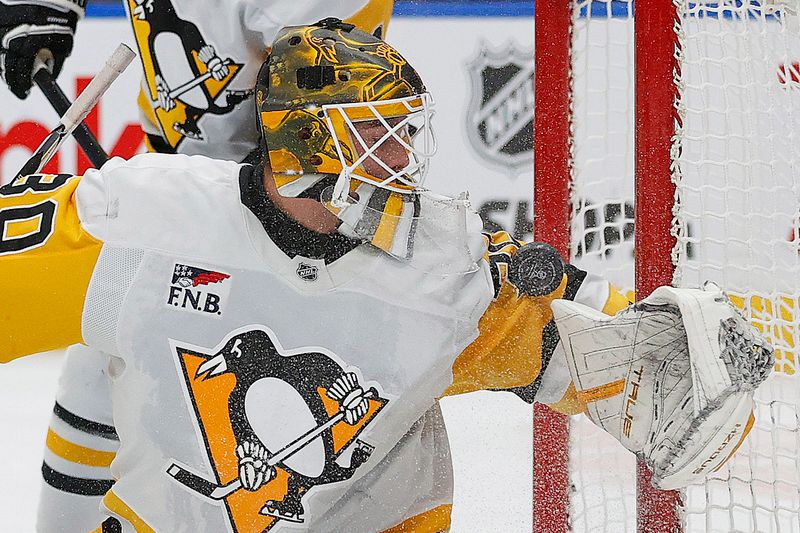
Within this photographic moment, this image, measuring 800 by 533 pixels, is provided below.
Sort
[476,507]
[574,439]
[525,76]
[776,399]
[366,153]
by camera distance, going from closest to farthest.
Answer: [366,153]
[776,399]
[574,439]
[476,507]
[525,76]

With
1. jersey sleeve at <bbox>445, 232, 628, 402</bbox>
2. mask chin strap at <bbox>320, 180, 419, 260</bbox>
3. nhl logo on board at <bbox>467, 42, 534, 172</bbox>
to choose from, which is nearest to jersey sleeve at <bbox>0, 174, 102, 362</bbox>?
mask chin strap at <bbox>320, 180, 419, 260</bbox>

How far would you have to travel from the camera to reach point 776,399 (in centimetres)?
213

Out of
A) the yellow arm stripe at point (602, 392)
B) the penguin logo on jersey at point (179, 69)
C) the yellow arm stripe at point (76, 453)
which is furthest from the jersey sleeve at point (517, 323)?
the yellow arm stripe at point (76, 453)

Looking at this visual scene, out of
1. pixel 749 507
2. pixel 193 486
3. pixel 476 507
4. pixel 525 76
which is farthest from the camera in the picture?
pixel 525 76

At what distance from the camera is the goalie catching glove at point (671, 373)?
62.5 inches

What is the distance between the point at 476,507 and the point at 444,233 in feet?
3.67

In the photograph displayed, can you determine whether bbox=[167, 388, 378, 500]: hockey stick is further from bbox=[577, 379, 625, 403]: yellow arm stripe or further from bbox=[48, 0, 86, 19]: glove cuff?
bbox=[48, 0, 86, 19]: glove cuff

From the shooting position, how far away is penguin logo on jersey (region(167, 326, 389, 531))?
1.77m

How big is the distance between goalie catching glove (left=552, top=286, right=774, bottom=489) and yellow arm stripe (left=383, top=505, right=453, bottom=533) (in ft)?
1.03

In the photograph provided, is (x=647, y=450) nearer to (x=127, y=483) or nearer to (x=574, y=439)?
(x=574, y=439)

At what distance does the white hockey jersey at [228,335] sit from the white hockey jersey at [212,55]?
0.23 metres

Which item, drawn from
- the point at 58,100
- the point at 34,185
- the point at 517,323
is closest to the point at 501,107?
the point at 58,100

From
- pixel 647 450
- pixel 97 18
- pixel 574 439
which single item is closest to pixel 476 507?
pixel 574 439

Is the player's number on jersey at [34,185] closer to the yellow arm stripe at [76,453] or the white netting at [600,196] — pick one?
the yellow arm stripe at [76,453]
